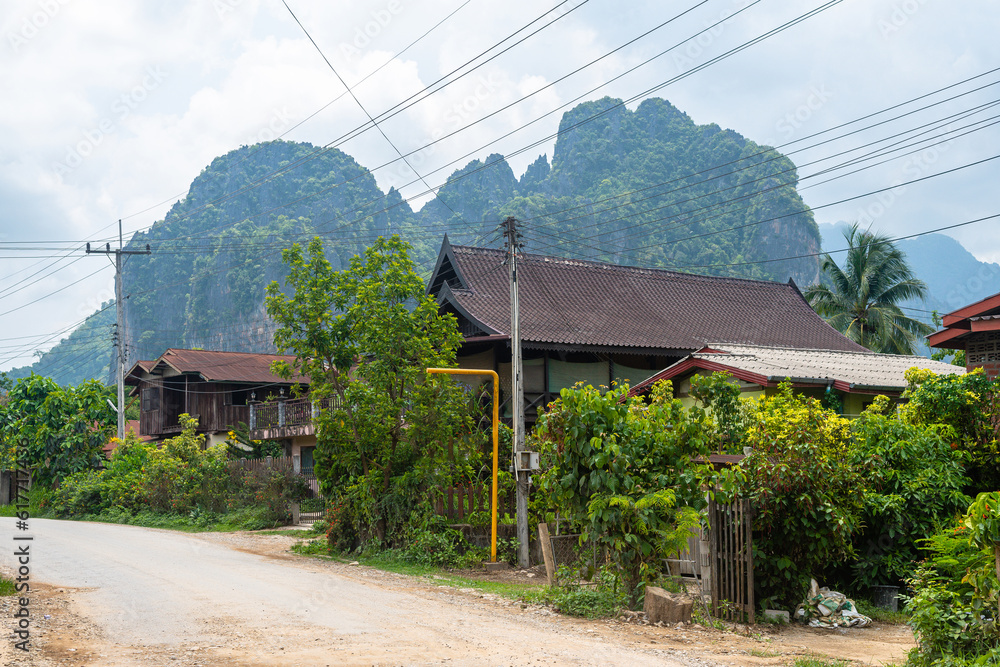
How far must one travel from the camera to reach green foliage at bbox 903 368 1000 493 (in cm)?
1145

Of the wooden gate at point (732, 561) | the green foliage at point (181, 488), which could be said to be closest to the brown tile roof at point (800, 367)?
the wooden gate at point (732, 561)

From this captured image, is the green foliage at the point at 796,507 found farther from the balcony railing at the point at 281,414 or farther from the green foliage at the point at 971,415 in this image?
the balcony railing at the point at 281,414

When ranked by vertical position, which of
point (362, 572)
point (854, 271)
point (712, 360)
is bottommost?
point (362, 572)

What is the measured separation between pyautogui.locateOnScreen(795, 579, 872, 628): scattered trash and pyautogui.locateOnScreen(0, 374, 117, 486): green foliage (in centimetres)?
2894

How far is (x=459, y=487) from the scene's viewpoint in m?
16.0

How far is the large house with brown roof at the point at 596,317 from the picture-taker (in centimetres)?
2347

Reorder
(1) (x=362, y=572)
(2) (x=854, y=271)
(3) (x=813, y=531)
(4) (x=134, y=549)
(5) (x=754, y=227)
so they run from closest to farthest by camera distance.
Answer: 1. (3) (x=813, y=531)
2. (1) (x=362, y=572)
3. (4) (x=134, y=549)
4. (2) (x=854, y=271)
5. (5) (x=754, y=227)

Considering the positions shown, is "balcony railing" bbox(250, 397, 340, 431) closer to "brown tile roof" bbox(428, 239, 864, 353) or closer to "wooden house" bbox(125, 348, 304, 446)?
"wooden house" bbox(125, 348, 304, 446)

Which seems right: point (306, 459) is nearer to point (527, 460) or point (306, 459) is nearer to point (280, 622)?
point (527, 460)

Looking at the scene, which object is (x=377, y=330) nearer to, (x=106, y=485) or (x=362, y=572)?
(x=362, y=572)

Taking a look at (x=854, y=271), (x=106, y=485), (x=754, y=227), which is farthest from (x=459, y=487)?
(x=754, y=227)

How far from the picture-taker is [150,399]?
128ft

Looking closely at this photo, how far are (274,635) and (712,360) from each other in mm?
11825

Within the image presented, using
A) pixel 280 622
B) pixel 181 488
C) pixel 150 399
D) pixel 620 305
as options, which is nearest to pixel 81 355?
pixel 150 399
